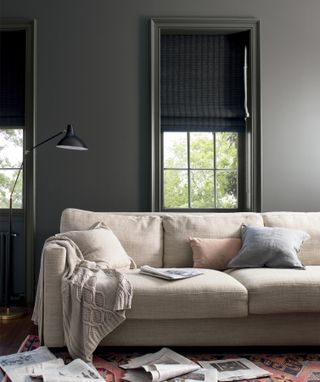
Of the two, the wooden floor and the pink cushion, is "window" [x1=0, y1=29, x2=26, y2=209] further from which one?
the pink cushion

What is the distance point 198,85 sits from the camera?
427 cm

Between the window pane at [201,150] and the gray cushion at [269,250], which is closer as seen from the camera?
the gray cushion at [269,250]

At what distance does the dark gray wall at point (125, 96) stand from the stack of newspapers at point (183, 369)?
1668 millimetres

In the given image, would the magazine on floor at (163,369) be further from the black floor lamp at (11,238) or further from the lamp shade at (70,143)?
the lamp shade at (70,143)

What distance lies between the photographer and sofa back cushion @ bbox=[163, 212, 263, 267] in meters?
3.54

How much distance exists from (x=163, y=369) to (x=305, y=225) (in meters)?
1.75

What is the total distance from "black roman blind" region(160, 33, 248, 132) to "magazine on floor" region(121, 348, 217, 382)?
220 cm

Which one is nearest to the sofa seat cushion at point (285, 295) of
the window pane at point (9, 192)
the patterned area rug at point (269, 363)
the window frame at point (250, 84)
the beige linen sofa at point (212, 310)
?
the beige linen sofa at point (212, 310)

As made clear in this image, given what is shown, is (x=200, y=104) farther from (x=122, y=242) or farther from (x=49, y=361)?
(x=49, y=361)

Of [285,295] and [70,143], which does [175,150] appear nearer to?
[70,143]

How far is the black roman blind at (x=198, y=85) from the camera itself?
4266mm

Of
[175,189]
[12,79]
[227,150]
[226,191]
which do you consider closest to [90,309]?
[175,189]

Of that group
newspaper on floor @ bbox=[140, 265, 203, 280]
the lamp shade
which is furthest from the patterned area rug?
the lamp shade

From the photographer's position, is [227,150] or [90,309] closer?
[90,309]
